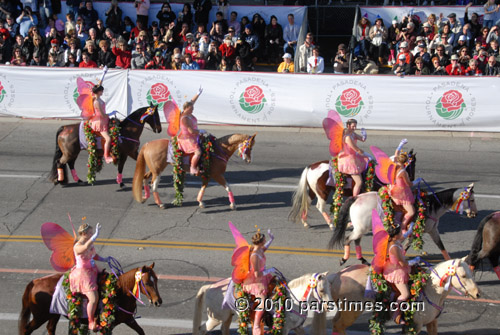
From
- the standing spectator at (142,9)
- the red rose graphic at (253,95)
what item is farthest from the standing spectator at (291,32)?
the red rose graphic at (253,95)

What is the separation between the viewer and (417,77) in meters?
20.3

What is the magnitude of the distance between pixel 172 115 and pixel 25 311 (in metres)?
6.18

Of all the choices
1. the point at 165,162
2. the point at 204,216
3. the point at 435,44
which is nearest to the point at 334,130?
the point at 204,216

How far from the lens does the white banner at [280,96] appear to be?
20.3 m

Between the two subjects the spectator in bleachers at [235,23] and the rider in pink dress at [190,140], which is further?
the spectator in bleachers at [235,23]

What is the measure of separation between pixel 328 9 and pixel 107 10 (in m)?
8.70

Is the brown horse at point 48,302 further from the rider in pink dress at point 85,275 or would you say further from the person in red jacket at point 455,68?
the person in red jacket at point 455,68

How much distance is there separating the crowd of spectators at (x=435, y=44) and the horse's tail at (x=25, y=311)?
15.0 m

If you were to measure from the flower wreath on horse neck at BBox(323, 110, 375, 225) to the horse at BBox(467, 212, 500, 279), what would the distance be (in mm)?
2717

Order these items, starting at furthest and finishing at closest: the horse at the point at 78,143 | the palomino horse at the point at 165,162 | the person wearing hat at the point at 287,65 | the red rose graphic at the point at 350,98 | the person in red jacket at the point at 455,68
A: the person wearing hat at the point at 287,65 → the person in red jacket at the point at 455,68 → the red rose graphic at the point at 350,98 → the horse at the point at 78,143 → the palomino horse at the point at 165,162

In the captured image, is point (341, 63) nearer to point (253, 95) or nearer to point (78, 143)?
point (253, 95)

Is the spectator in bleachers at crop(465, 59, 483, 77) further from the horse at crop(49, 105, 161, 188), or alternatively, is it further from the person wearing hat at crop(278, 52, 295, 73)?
the horse at crop(49, 105, 161, 188)

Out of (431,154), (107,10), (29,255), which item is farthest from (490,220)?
(107,10)

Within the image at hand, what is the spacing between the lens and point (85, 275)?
9852 millimetres
